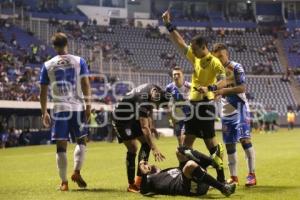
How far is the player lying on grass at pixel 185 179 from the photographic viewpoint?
28.1ft

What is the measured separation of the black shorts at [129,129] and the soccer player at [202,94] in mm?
931

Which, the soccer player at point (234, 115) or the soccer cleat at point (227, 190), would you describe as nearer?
the soccer cleat at point (227, 190)

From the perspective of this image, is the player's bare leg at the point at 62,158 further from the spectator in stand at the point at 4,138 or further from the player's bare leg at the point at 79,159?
the spectator in stand at the point at 4,138

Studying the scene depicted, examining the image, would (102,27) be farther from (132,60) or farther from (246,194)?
(246,194)

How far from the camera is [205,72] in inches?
370

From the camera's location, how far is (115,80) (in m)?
43.4

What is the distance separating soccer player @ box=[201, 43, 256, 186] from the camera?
34.1ft

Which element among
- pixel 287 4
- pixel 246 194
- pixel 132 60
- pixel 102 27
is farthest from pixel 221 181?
pixel 287 4

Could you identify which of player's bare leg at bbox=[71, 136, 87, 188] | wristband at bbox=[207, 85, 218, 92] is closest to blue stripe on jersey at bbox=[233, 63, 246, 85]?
wristband at bbox=[207, 85, 218, 92]

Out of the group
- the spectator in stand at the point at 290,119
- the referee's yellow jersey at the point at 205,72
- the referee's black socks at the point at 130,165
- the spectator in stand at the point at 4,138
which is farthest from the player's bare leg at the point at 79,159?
the spectator in stand at the point at 290,119

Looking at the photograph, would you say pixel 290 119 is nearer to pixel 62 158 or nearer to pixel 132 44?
pixel 132 44

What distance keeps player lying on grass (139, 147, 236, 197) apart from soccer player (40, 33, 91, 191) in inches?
52.6

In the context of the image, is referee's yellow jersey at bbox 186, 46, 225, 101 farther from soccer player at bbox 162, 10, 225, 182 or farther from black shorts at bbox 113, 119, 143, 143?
black shorts at bbox 113, 119, 143, 143

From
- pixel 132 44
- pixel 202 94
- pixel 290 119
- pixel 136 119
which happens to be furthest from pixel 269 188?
pixel 132 44
